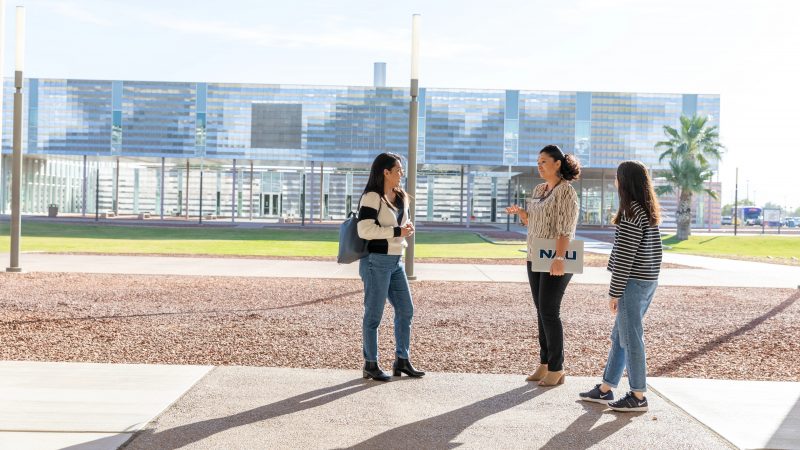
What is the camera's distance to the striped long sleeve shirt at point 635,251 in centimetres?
543

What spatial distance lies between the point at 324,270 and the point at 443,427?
12375 mm

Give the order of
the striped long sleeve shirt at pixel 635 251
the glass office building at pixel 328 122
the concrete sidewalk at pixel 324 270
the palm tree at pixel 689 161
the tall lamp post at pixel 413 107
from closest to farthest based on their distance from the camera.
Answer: the striped long sleeve shirt at pixel 635 251, the tall lamp post at pixel 413 107, the concrete sidewalk at pixel 324 270, the palm tree at pixel 689 161, the glass office building at pixel 328 122

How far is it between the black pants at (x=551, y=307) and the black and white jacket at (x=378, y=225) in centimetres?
117

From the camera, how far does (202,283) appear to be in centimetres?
1391

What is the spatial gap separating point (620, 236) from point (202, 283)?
1000cm

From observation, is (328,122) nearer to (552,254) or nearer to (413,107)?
(413,107)

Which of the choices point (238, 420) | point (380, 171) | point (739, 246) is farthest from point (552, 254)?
point (739, 246)

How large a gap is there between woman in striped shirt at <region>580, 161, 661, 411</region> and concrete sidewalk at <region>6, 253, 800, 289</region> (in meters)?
10.1

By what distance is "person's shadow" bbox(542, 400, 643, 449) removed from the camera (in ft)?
15.6

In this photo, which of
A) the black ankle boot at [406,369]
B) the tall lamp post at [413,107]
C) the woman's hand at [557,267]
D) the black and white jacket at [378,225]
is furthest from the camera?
the tall lamp post at [413,107]

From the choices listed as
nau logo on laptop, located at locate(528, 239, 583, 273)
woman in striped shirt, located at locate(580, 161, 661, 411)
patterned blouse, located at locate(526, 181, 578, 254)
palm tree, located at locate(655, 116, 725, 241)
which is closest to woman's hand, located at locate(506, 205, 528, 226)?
patterned blouse, located at locate(526, 181, 578, 254)

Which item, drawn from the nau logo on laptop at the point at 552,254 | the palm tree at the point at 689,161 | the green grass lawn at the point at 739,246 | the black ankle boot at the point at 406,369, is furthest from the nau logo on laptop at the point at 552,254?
the palm tree at the point at 689,161

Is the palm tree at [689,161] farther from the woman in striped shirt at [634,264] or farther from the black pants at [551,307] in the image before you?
the woman in striped shirt at [634,264]

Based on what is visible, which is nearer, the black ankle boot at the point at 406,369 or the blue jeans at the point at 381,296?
the blue jeans at the point at 381,296
